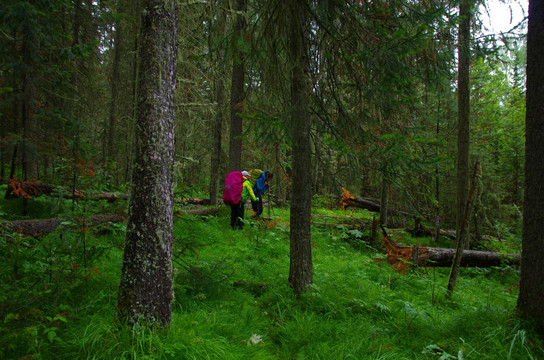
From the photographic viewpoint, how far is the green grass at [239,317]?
2.66 metres

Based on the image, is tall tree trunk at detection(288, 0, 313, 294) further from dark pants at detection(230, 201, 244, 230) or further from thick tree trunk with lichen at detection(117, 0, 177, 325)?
dark pants at detection(230, 201, 244, 230)

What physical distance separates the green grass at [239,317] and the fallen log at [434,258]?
51.3 inches

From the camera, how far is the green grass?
8.74ft

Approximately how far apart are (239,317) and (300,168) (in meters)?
2.40

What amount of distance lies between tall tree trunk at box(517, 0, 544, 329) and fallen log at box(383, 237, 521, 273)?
12.5 ft

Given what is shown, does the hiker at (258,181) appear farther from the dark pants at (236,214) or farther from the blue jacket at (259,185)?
the dark pants at (236,214)

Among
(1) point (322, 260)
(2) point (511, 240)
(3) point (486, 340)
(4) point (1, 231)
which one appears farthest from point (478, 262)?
(4) point (1, 231)

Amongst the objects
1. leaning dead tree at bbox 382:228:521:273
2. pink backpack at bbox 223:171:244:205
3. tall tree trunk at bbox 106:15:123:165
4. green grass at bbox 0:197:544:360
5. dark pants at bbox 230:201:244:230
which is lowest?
leaning dead tree at bbox 382:228:521:273

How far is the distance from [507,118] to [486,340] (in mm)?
20926

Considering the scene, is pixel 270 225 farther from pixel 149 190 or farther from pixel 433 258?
pixel 149 190

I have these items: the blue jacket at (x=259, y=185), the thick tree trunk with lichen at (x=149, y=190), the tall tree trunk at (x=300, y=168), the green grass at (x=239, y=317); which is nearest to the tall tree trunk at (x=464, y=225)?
the green grass at (x=239, y=317)

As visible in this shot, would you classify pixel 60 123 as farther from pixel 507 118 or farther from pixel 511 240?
pixel 507 118

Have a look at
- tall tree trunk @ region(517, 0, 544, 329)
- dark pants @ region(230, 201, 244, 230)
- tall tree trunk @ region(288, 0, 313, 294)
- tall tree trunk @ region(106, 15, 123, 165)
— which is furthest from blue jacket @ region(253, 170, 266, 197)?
tall tree trunk @ region(106, 15, 123, 165)

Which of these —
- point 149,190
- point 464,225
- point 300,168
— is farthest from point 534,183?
point 149,190
